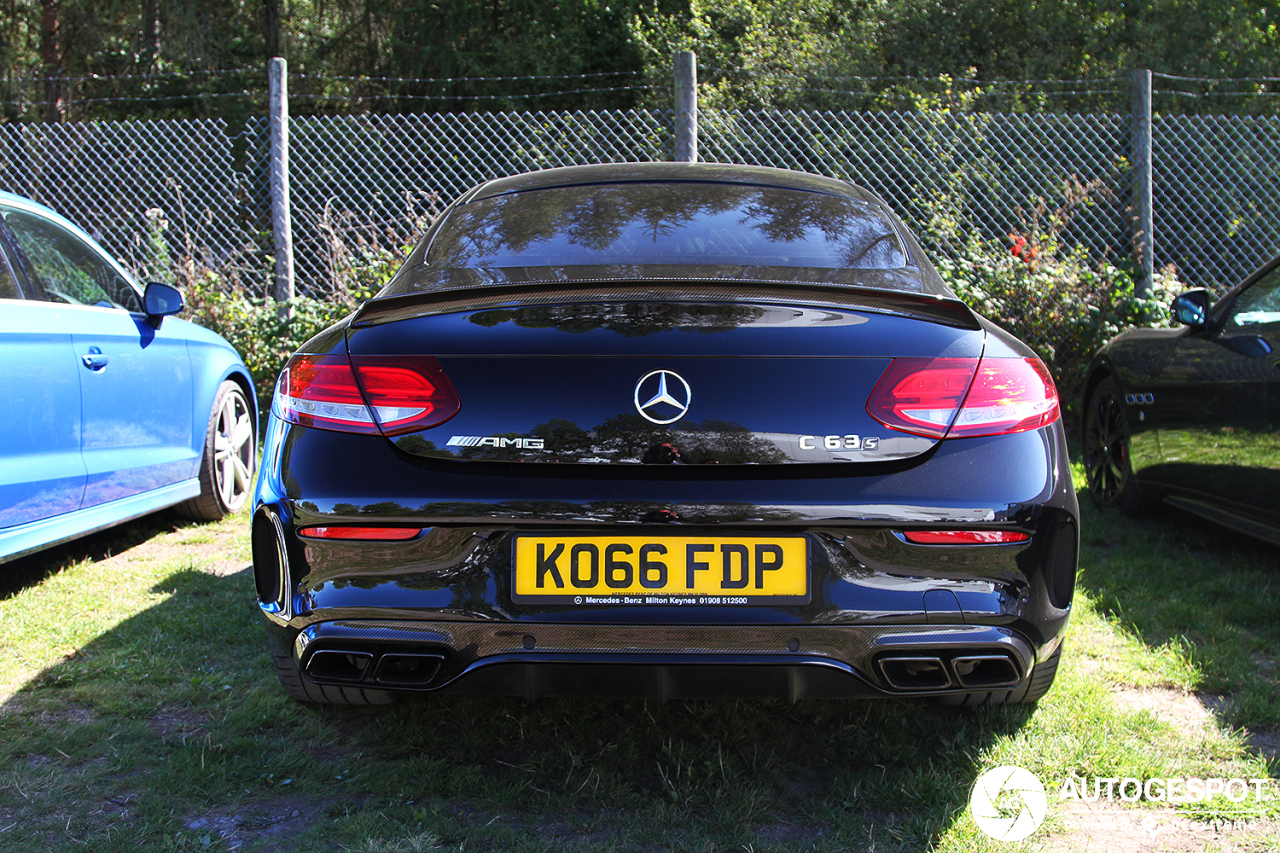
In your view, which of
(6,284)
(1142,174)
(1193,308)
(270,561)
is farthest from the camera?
(1142,174)

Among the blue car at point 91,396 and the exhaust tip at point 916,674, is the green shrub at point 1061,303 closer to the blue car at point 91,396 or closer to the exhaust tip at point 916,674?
the blue car at point 91,396

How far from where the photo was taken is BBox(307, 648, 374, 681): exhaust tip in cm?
203

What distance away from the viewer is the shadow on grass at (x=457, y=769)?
6.98 ft

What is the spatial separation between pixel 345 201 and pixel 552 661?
665cm

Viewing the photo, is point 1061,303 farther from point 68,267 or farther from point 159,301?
point 68,267

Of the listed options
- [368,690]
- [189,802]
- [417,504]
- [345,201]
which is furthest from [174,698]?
[345,201]

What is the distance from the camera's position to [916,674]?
78.5 inches

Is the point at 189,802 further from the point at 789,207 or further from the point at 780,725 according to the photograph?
the point at 789,207

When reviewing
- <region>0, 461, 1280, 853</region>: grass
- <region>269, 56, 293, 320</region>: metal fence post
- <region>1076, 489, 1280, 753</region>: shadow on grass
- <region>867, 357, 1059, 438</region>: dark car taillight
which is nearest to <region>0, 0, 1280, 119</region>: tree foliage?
<region>269, 56, 293, 320</region>: metal fence post

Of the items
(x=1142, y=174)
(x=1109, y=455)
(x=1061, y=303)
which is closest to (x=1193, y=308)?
(x=1109, y=455)

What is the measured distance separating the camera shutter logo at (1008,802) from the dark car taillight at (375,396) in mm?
1435

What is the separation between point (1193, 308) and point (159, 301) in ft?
14.1

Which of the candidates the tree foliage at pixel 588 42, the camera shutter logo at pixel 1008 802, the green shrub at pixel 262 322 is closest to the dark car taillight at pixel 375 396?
the camera shutter logo at pixel 1008 802

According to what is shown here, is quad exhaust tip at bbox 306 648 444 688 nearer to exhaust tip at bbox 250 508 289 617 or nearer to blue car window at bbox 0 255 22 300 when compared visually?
exhaust tip at bbox 250 508 289 617
